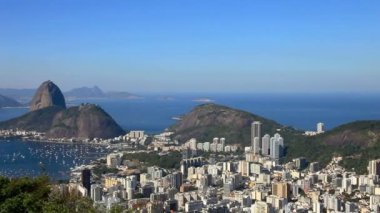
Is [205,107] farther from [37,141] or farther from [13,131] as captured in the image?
[13,131]

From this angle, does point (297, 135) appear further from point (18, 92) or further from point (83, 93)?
point (18, 92)

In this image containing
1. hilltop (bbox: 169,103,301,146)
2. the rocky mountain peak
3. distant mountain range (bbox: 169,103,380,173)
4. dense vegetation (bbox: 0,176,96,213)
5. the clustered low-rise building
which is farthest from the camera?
the rocky mountain peak

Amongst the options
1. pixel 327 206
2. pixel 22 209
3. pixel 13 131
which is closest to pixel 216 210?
pixel 327 206

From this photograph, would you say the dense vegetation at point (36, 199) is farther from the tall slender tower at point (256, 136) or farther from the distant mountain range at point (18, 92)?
the distant mountain range at point (18, 92)

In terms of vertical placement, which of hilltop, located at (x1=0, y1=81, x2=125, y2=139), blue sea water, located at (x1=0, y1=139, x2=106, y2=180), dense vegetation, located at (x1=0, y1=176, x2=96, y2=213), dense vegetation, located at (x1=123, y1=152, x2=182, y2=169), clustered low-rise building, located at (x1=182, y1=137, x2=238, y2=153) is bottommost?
blue sea water, located at (x1=0, y1=139, x2=106, y2=180)

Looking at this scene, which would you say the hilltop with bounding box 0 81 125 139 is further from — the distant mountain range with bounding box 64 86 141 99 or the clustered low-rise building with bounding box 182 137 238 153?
the distant mountain range with bounding box 64 86 141 99

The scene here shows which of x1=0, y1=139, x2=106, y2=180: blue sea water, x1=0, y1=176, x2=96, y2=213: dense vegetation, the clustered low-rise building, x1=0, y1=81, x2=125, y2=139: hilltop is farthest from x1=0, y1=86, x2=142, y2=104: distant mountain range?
x1=0, y1=176, x2=96, y2=213: dense vegetation
